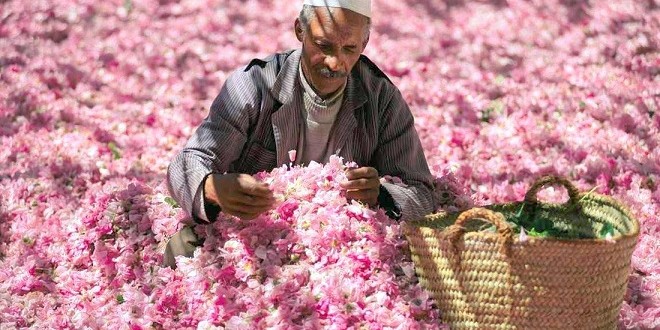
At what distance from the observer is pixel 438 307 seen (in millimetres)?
3400

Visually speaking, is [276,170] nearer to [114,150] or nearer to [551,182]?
[551,182]

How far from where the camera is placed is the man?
3674mm

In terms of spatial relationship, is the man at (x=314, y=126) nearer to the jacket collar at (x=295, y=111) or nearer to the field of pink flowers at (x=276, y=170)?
the jacket collar at (x=295, y=111)

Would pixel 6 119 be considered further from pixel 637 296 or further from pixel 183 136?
pixel 637 296

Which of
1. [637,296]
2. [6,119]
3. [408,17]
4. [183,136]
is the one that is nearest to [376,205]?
[637,296]

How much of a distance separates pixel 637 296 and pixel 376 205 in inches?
52.9

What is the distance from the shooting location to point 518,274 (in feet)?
10.3

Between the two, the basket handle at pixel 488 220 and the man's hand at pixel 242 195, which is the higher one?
the basket handle at pixel 488 220

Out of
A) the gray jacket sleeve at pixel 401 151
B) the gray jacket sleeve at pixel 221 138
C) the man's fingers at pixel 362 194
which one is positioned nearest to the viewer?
the man's fingers at pixel 362 194

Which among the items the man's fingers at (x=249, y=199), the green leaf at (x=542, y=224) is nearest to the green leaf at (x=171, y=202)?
the man's fingers at (x=249, y=199)

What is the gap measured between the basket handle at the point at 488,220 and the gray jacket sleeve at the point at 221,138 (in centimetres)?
107

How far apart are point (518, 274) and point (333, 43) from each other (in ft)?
3.94

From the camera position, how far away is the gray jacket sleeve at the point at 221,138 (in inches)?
147

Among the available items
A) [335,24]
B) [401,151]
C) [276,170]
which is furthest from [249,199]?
[401,151]
